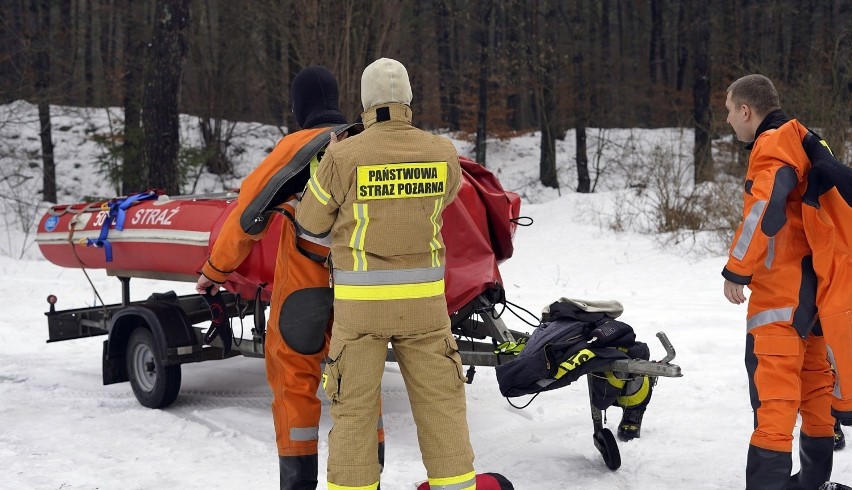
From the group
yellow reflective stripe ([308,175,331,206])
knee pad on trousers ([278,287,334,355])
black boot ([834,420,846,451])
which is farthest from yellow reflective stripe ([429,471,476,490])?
black boot ([834,420,846,451])

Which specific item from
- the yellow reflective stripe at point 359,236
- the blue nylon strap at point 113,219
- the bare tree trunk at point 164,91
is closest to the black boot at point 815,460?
the yellow reflective stripe at point 359,236

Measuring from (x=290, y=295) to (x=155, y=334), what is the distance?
90.1 inches

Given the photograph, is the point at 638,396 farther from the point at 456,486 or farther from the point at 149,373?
the point at 149,373

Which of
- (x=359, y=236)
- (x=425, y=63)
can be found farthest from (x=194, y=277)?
(x=425, y=63)

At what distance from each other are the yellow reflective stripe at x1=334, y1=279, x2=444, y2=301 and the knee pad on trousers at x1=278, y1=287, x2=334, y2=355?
656 millimetres

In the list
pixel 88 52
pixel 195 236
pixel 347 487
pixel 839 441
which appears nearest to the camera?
pixel 347 487

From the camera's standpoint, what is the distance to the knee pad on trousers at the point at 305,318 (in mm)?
4203

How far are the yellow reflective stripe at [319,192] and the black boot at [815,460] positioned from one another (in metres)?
2.47

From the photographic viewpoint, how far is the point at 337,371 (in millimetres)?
3512

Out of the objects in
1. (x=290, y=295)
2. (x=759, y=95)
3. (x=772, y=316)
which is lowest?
(x=772, y=316)

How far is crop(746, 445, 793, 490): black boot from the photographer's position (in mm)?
3873

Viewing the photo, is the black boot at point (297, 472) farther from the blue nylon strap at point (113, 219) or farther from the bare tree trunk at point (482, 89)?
the bare tree trunk at point (482, 89)

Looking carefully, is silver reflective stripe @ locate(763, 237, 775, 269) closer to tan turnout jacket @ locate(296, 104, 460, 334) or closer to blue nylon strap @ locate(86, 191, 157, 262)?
tan turnout jacket @ locate(296, 104, 460, 334)

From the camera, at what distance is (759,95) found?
4137mm
